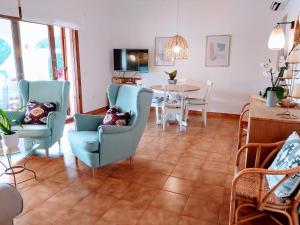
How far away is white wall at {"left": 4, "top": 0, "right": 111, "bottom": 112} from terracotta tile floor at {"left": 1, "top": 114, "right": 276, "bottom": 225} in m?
2.37

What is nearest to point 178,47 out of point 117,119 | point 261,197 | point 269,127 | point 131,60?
point 131,60

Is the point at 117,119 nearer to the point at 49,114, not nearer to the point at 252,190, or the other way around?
the point at 49,114

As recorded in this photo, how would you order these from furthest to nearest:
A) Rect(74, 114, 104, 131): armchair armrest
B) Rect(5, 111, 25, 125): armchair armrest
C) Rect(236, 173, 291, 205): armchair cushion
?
Rect(5, 111, 25, 125): armchair armrest < Rect(74, 114, 104, 131): armchair armrest < Rect(236, 173, 291, 205): armchair cushion

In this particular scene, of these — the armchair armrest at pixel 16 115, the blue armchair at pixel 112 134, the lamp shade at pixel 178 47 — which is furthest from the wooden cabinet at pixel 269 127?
the armchair armrest at pixel 16 115

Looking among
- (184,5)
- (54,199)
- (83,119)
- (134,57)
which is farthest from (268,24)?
(54,199)

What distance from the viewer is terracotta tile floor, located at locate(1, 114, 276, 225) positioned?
6.83ft

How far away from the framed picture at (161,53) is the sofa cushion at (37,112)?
10.9 feet

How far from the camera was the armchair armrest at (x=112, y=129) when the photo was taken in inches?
103

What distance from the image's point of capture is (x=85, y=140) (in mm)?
2703

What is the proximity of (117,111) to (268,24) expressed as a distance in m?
3.93

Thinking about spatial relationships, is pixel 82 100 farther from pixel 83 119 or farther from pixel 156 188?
pixel 156 188

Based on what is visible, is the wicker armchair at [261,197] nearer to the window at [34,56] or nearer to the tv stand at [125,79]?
the window at [34,56]

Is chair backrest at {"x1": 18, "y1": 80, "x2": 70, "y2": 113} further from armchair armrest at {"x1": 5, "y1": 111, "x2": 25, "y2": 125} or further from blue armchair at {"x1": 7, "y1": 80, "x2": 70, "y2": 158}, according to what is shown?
armchair armrest at {"x1": 5, "y1": 111, "x2": 25, "y2": 125}

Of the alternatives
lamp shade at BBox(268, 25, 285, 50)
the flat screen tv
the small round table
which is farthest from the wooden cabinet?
the flat screen tv
